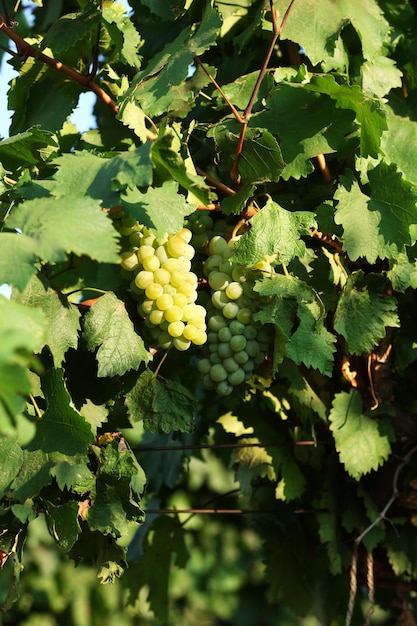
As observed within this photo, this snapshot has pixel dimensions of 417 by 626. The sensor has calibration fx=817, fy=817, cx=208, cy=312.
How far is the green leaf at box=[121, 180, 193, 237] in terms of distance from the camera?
0.93 metres

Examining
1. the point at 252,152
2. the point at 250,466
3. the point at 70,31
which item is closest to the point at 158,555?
the point at 250,466

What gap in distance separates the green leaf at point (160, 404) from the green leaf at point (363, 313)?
24 centimetres

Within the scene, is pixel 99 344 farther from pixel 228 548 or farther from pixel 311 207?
Answer: pixel 228 548

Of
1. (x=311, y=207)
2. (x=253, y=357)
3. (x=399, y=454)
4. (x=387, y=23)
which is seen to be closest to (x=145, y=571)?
(x=399, y=454)

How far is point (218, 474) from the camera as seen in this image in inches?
116

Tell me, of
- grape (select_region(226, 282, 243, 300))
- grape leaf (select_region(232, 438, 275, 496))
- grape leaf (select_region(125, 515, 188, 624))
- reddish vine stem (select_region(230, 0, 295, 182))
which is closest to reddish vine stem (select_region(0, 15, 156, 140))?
reddish vine stem (select_region(230, 0, 295, 182))

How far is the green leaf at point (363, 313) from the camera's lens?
1.15m

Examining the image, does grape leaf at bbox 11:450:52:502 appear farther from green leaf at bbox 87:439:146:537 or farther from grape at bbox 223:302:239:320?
grape at bbox 223:302:239:320

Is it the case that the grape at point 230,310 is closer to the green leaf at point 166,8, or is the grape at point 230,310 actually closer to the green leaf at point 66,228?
the green leaf at point 66,228

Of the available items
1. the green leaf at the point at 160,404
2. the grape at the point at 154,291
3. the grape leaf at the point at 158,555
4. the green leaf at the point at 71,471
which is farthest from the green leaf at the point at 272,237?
the grape leaf at the point at 158,555

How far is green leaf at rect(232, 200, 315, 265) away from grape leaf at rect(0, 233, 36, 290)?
0.33 m

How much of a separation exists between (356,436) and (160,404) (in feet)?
1.20

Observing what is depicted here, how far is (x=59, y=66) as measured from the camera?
1.14 metres

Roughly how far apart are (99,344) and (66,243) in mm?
266
